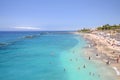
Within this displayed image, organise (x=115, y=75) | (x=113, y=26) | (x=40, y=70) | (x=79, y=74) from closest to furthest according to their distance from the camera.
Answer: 1. (x=115, y=75)
2. (x=79, y=74)
3. (x=40, y=70)
4. (x=113, y=26)

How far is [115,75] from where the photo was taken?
91.6ft

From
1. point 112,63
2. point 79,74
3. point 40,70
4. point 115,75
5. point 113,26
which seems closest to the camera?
point 115,75

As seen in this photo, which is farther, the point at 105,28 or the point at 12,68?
the point at 105,28

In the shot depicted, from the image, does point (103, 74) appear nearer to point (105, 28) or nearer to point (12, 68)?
point (12, 68)

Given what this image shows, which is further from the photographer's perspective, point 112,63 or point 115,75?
point 112,63

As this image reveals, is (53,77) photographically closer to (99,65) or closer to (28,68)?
(28,68)

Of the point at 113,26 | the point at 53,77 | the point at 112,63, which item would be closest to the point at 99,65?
the point at 112,63

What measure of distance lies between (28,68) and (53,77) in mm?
8461

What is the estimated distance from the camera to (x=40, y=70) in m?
32.7

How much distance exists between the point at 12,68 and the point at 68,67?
11.8 m

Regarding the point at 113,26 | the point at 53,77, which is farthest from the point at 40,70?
the point at 113,26

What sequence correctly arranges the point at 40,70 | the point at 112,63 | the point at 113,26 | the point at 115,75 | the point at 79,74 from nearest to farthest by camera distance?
the point at 115,75
the point at 79,74
the point at 40,70
the point at 112,63
the point at 113,26

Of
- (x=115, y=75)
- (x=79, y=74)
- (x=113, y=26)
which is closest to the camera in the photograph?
(x=115, y=75)

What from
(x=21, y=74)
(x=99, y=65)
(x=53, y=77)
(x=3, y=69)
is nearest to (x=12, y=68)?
(x=3, y=69)
